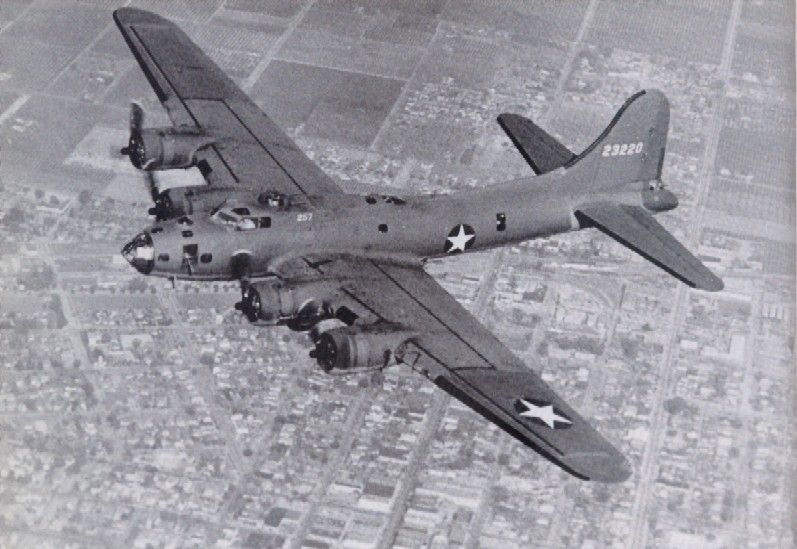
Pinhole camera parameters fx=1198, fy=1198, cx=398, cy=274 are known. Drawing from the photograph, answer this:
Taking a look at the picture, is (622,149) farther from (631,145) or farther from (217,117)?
(217,117)

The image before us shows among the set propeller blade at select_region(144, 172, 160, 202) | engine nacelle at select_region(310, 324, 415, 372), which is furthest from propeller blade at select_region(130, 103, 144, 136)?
engine nacelle at select_region(310, 324, 415, 372)

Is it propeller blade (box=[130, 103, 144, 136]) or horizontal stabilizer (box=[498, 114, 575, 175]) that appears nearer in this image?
propeller blade (box=[130, 103, 144, 136])

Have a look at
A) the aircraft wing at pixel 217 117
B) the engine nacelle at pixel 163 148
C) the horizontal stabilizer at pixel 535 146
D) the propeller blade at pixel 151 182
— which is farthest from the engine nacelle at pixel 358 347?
the horizontal stabilizer at pixel 535 146

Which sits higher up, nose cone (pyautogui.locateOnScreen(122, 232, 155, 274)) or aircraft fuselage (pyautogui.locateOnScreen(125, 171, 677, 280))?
nose cone (pyautogui.locateOnScreen(122, 232, 155, 274))

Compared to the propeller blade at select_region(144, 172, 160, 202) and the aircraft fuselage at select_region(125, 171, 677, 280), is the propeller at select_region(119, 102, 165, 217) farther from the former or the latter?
the aircraft fuselage at select_region(125, 171, 677, 280)

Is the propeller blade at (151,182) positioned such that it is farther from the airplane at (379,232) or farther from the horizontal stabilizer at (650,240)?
the horizontal stabilizer at (650,240)
